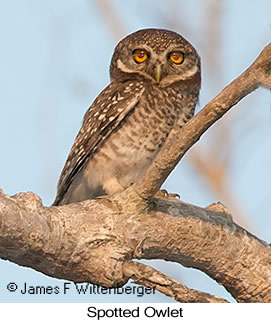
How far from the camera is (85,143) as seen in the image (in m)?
6.31

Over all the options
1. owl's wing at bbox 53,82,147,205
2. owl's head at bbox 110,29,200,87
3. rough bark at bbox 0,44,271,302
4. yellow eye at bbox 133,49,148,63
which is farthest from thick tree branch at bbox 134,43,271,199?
yellow eye at bbox 133,49,148,63

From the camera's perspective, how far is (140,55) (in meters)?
6.87

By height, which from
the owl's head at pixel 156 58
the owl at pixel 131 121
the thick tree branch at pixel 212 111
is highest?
the owl's head at pixel 156 58

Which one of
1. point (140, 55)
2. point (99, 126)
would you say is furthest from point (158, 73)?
point (99, 126)

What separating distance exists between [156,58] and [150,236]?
2.40 m

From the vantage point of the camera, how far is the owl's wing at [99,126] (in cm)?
620

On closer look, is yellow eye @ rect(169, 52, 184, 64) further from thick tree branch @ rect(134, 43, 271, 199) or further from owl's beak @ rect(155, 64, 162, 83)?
thick tree branch @ rect(134, 43, 271, 199)

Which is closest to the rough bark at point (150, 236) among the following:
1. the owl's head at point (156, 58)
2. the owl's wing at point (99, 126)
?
the owl's wing at point (99, 126)

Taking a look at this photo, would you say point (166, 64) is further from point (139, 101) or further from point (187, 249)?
point (187, 249)

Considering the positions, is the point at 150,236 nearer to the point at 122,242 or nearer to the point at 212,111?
the point at 122,242

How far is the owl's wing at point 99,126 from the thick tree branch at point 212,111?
5.57 ft

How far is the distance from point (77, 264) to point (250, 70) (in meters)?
1.51

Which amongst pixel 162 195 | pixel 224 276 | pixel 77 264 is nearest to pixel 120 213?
pixel 77 264

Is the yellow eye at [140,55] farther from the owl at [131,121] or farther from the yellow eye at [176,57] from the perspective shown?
the yellow eye at [176,57]
